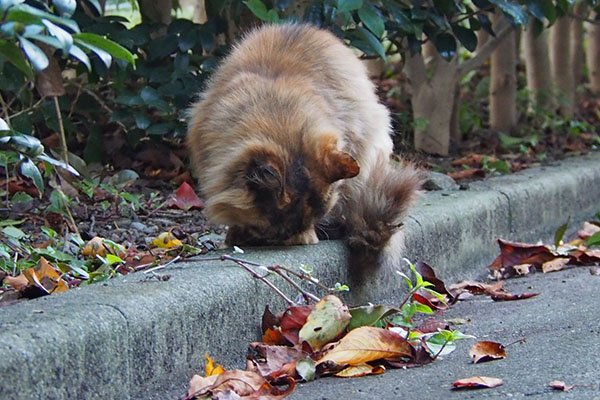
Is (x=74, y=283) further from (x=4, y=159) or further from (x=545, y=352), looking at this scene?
(x=545, y=352)

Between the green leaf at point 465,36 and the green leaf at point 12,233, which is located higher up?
the green leaf at point 465,36

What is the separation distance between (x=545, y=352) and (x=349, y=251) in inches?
45.1

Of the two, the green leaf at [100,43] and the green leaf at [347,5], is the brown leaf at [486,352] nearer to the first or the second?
the green leaf at [100,43]

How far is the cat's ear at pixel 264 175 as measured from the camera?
11.3 feet

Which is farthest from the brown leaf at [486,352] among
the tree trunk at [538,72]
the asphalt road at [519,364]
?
the tree trunk at [538,72]

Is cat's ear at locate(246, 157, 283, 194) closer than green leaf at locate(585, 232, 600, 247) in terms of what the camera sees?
Yes

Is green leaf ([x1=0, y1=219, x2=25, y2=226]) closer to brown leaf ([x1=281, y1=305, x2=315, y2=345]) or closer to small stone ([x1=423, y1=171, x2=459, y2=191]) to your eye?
brown leaf ([x1=281, y1=305, x2=315, y2=345])

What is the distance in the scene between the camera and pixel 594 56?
934 cm

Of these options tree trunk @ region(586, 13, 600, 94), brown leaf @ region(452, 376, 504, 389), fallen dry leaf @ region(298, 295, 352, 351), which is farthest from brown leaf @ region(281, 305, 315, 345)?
tree trunk @ region(586, 13, 600, 94)

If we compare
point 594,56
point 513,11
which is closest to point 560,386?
point 513,11

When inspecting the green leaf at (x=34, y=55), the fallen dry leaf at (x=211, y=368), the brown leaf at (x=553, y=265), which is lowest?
the brown leaf at (x=553, y=265)

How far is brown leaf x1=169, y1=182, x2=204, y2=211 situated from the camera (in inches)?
183

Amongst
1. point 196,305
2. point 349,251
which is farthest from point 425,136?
point 196,305

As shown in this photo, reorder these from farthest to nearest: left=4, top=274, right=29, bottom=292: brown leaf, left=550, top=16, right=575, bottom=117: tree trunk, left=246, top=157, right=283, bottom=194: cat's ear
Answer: left=550, top=16, right=575, bottom=117: tree trunk, left=246, top=157, right=283, bottom=194: cat's ear, left=4, top=274, right=29, bottom=292: brown leaf
